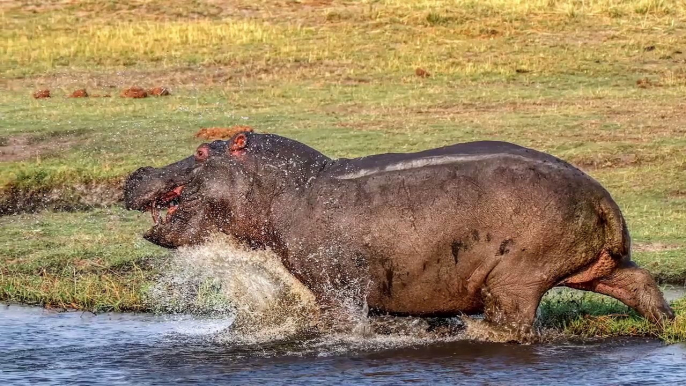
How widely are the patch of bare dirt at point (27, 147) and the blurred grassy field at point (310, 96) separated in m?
0.03

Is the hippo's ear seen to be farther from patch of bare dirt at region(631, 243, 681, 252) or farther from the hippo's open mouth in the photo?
patch of bare dirt at region(631, 243, 681, 252)

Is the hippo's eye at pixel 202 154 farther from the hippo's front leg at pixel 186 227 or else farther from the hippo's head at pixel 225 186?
the hippo's front leg at pixel 186 227

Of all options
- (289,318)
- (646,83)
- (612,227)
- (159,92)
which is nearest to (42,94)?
(159,92)

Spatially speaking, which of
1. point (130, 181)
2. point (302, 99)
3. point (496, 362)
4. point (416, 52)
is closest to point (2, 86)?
point (302, 99)

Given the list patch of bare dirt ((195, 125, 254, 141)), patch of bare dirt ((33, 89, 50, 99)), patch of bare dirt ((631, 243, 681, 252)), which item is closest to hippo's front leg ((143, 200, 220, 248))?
patch of bare dirt ((631, 243, 681, 252))

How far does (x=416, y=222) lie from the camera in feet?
23.6

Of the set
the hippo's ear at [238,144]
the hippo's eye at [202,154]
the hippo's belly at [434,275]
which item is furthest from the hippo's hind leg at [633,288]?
the hippo's eye at [202,154]

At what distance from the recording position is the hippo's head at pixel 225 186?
7488mm

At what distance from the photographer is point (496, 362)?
23.3 feet

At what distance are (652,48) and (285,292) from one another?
48.6 feet

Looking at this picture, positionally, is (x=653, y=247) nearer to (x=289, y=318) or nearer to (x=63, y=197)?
(x=289, y=318)

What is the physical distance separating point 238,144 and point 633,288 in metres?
2.43

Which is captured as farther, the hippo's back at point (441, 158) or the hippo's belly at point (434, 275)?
the hippo's back at point (441, 158)

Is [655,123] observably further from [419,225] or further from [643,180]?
[419,225]
